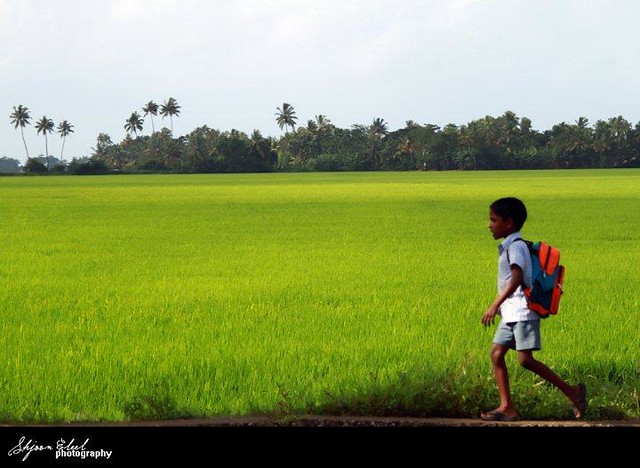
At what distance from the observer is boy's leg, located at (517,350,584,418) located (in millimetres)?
5000

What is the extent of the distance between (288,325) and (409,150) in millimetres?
118693

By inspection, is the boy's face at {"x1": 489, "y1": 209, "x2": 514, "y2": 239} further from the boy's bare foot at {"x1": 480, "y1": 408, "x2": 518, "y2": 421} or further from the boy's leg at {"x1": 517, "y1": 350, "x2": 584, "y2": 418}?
the boy's bare foot at {"x1": 480, "y1": 408, "x2": 518, "y2": 421}

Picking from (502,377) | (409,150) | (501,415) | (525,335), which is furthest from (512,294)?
(409,150)

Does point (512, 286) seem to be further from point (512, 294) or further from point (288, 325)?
point (288, 325)

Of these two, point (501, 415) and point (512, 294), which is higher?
point (512, 294)

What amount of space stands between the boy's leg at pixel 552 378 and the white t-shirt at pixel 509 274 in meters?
0.20

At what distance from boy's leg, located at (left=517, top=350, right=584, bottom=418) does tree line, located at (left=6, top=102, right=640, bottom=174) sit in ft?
363

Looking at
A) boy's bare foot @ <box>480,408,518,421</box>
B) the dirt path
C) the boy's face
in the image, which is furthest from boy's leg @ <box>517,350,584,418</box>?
the boy's face

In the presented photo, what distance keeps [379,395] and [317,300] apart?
19.6 feet

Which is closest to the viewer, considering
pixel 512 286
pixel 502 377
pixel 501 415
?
pixel 512 286

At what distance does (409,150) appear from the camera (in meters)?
127

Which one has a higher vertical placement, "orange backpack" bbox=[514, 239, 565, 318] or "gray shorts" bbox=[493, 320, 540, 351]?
"orange backpack" bbox=[514, 239, 565, 318]

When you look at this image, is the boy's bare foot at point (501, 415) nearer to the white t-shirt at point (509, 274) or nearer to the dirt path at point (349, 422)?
the dirt path at point (349, 422)
